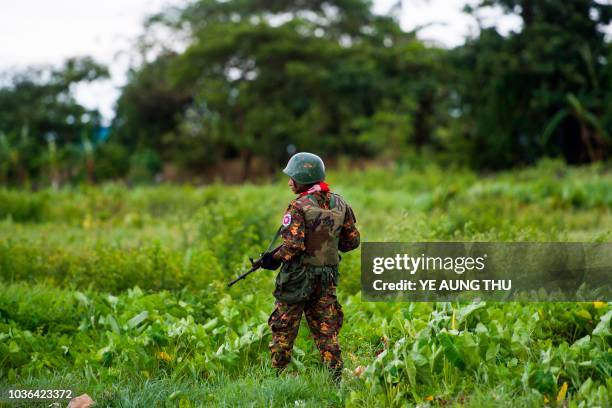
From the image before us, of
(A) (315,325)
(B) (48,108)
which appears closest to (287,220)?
(A) (315,325)

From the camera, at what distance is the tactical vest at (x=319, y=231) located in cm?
447

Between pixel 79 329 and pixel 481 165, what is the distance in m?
19.4

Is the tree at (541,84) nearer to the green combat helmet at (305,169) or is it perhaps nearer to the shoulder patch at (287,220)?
the green combat helmet at (305,169)

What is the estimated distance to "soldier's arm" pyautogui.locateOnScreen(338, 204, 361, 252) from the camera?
469 cm

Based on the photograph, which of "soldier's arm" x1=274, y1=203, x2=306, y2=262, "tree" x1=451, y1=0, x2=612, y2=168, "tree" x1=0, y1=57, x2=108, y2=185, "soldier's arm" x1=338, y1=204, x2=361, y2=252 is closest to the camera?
"soldier's arm" x1=274, y1=203, x2=306, y2=262

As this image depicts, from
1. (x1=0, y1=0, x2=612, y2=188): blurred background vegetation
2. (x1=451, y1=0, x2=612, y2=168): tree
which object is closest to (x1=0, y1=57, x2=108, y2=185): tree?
(x1=0, y1=0, x2=612, y2=188): blurred background vegetation

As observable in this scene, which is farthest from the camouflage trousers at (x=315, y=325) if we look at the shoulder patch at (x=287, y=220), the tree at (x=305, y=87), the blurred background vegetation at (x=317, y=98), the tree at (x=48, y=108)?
the tree at (x=48, y=108)

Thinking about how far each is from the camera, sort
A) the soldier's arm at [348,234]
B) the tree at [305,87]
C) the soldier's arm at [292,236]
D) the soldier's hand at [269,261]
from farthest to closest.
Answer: the tree at [305,87] < the soldier's arm at [348,234] < the soldier's hand at [269,261] < the soldier's arm at [292,236]

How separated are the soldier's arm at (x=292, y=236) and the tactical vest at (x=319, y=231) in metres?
0.07

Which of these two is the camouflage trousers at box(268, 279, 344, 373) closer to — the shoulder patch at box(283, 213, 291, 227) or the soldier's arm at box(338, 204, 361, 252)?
the soldier's arm at box(338, 204, 361, 252)

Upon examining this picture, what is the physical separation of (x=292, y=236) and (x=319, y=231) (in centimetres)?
20

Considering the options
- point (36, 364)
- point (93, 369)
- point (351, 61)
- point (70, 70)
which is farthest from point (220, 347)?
point (70, 70)

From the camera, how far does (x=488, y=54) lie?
21.6m

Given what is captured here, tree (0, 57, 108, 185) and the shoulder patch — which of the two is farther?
tree (0, 57, 108, 185)
